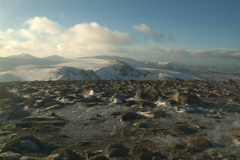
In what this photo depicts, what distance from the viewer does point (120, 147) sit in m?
5.99

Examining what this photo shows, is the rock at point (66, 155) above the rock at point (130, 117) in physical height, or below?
above

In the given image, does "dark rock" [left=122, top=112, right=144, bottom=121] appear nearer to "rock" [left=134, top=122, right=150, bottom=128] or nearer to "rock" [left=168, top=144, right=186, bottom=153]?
"rock" [left=134, top=122, right=150, bottom=128]

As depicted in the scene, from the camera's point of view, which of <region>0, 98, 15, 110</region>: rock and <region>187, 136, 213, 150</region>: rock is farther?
<region>0, 98, 15, 110</region>: rock

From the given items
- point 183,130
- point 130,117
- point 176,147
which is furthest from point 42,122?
point 183,130

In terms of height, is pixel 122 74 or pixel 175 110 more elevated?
pixel 175 110

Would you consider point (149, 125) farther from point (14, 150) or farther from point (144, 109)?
point (14, 150)

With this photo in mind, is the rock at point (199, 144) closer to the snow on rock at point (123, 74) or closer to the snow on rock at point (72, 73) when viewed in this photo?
the snow on rock at point (72, 73)

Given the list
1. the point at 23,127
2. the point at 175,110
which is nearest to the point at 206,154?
the point at 175,110

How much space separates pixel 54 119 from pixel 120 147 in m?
5.29

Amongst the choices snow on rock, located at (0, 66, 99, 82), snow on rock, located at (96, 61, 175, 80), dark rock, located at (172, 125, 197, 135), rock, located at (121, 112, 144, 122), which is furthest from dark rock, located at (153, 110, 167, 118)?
snow on rock, located at (96, 61, 175, 80)

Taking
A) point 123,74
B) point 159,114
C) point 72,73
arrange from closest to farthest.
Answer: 1. point 159,114
2. point 72,73
3. point 123,74

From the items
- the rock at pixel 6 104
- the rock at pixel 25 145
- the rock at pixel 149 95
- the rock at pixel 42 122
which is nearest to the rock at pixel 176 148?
the rock at pixel 25 145

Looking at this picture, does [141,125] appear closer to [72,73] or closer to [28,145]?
[28,145]

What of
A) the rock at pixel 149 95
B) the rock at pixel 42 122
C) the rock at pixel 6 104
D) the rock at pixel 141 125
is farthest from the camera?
the rock at pixel 149 95
